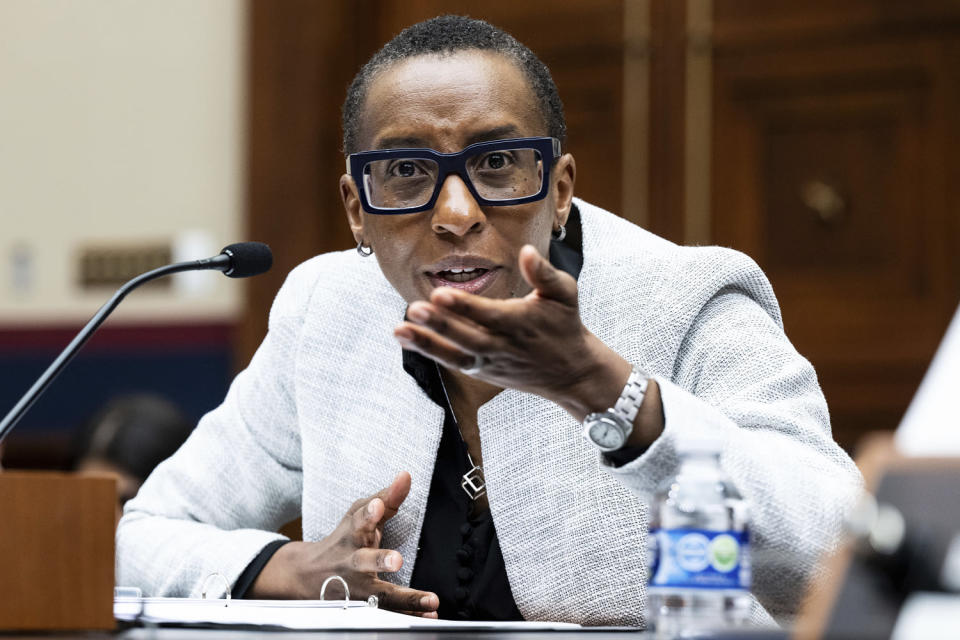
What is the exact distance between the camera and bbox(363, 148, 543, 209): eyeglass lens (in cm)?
170

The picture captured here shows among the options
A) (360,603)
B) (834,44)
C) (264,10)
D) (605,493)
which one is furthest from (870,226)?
(360,603)

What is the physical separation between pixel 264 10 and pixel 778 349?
2.82 metres

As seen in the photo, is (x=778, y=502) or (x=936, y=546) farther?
(x=778, y=502)

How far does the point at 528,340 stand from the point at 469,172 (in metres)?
0.49

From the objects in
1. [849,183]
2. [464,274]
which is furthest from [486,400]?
[849,183]

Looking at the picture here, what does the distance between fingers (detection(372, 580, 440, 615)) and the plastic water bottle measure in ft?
1.58

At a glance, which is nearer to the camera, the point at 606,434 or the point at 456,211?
the point at 606,434

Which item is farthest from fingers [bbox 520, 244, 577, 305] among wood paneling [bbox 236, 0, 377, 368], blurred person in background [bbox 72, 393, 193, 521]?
wood paneling [bbox 236, 0, 377, 368]

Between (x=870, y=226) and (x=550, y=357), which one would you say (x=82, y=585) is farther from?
(x=870, y=226)

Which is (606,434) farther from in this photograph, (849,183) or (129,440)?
(849,183)

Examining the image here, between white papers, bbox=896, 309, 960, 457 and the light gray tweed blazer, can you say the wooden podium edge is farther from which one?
white papers, bbox=896, 309, 960, 457

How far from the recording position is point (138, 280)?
1.64 meters

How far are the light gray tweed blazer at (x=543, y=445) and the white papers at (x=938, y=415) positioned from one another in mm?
409

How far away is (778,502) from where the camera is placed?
1395 millimetres
